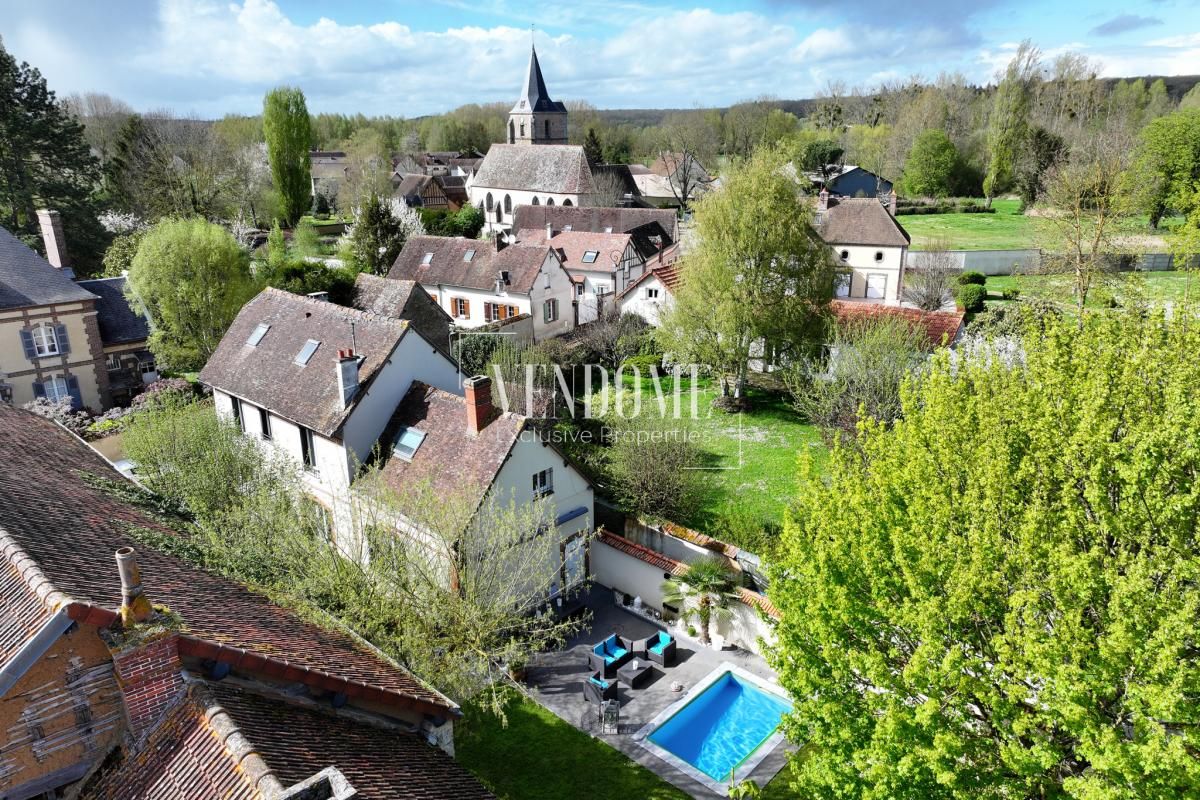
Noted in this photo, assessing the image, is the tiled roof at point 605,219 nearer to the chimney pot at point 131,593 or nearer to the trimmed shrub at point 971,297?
the trimmed shrub at point 971,297

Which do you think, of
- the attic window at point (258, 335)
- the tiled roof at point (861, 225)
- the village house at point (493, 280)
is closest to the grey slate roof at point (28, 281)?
the attic window at point (258, 335)

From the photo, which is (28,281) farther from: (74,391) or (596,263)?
(596,263)

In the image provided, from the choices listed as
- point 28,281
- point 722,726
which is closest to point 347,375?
point 722,726

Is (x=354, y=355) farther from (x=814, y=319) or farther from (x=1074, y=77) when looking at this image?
(x=1074, y=77)

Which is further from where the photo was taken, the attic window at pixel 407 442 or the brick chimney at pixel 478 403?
the attic window at pixel 407 442

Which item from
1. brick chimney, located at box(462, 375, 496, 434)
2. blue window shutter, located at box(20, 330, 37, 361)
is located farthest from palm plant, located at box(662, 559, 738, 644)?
blue window shutter, located at box(20, 330, 37, 361)

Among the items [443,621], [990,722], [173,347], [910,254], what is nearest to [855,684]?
[990,722]

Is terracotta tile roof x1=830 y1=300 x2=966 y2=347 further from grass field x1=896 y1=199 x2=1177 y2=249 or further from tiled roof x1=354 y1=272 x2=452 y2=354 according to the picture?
grass field x1=896 y1=199 x2=1177 y2=249
